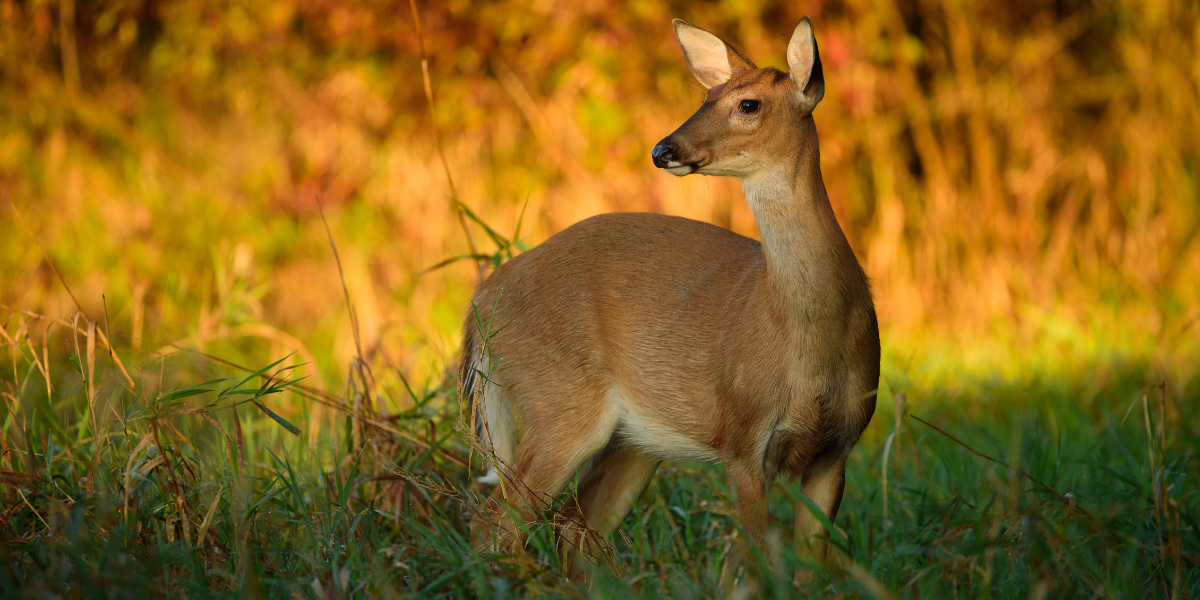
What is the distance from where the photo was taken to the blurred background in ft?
19.6

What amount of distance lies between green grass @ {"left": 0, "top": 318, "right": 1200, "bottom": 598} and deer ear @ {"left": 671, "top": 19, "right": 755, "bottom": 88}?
1204 mm

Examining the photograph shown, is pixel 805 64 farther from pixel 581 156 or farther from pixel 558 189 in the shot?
pixel 558 189

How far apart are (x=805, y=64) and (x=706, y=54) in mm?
471

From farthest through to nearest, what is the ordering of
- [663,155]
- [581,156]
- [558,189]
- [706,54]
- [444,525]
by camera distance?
[558,189] → [581,156] → [706,54] → [444,525] → [663,155]

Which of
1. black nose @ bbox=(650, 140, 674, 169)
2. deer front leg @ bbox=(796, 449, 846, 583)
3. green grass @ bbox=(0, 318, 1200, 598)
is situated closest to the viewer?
green grass @ bbox=(0, 318, 1200, 598)

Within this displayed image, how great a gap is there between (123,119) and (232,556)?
6.99m

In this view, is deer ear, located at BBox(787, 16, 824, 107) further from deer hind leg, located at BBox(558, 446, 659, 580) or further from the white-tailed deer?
deer hind leg, located at BBox(558, 446, 659, 580)

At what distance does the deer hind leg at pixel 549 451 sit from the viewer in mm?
2832

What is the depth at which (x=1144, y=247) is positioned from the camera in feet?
21.0

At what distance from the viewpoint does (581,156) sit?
6586 millimetres

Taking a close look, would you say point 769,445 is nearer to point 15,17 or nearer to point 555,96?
point 555,96

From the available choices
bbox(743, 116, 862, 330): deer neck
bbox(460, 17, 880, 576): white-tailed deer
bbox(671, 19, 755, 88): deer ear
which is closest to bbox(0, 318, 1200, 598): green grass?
bbox(460, 17, 880, 576): white-tailed deer

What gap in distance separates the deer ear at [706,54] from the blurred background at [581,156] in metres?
2.72

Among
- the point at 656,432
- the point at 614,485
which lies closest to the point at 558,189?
the point at 614,485
